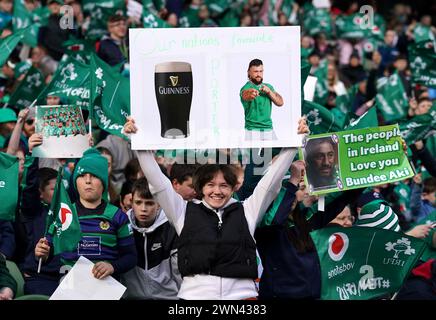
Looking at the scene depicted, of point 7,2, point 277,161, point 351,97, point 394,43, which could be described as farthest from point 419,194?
point 394,43

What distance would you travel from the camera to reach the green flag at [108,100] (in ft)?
30.0

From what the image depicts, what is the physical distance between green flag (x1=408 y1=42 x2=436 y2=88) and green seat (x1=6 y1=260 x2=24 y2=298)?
539 centimetres

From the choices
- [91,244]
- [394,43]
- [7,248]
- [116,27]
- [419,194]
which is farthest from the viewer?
[394,43]

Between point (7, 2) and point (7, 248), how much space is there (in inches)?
249

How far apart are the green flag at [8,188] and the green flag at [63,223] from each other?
0.57m

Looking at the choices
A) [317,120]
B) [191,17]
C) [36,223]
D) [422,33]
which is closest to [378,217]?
[317,120]

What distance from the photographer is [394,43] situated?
60.4 ft

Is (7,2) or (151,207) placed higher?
(7,2)

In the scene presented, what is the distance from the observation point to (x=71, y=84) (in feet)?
32.6

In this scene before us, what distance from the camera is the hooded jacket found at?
7934 millimetres

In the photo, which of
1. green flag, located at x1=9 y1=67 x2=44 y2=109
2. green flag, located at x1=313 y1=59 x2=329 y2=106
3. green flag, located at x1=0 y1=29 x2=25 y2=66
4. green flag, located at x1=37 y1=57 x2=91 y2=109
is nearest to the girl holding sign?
green flag, located at x1=37 y1=57 x2=91 y2=109

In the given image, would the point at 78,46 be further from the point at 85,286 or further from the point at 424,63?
the point at 85,286

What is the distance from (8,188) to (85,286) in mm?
1139

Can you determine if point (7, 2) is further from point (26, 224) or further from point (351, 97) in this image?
point (26, 224)
